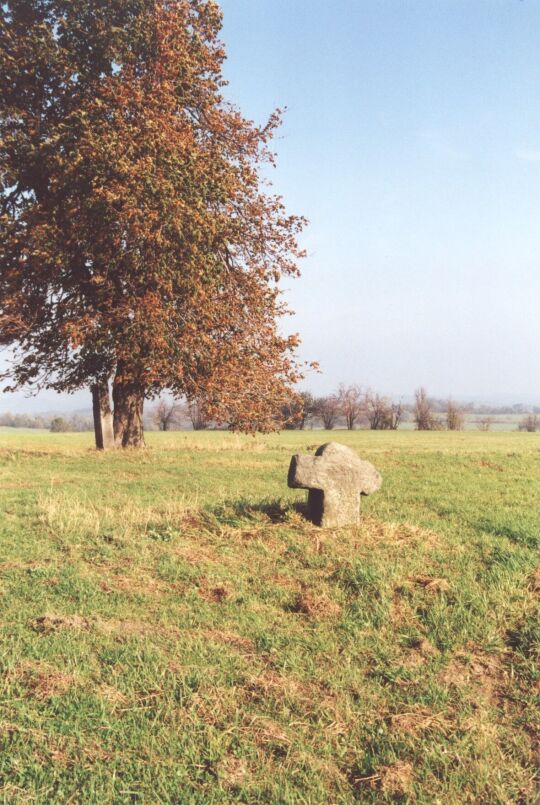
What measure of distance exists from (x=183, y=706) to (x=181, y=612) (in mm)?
1811

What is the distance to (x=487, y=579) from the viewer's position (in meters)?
6.96

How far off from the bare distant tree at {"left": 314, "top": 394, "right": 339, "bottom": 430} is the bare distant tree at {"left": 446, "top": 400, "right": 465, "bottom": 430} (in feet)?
49.5

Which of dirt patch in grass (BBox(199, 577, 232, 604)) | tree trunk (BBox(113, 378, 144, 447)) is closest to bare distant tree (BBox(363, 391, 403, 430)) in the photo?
tree trunk (BBox(113, 378, 144, 447))

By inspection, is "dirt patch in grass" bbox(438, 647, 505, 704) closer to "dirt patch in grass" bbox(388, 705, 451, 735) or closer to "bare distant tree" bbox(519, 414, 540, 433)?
"dirt patch in grass" bbox(388, 705, 451, 735)

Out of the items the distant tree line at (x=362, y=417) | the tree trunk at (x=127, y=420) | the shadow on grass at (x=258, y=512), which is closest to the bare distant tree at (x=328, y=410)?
the distant tree line at (x=362, y=417)

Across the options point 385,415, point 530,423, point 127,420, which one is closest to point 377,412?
point 385,415

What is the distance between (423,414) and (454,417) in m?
3.88

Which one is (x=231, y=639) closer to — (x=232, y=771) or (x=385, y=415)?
(x=232, y=771)

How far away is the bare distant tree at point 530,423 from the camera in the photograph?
3066 inches

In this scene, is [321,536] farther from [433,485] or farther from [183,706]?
[433,485]

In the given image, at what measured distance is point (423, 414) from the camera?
230ft

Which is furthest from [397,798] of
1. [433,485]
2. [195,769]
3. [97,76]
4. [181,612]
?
[97,76]

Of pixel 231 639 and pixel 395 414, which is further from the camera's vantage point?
pixel 395 414

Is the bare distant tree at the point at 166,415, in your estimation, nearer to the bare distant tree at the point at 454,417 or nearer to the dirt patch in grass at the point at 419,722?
the bare distant tree at the point at 454,417
